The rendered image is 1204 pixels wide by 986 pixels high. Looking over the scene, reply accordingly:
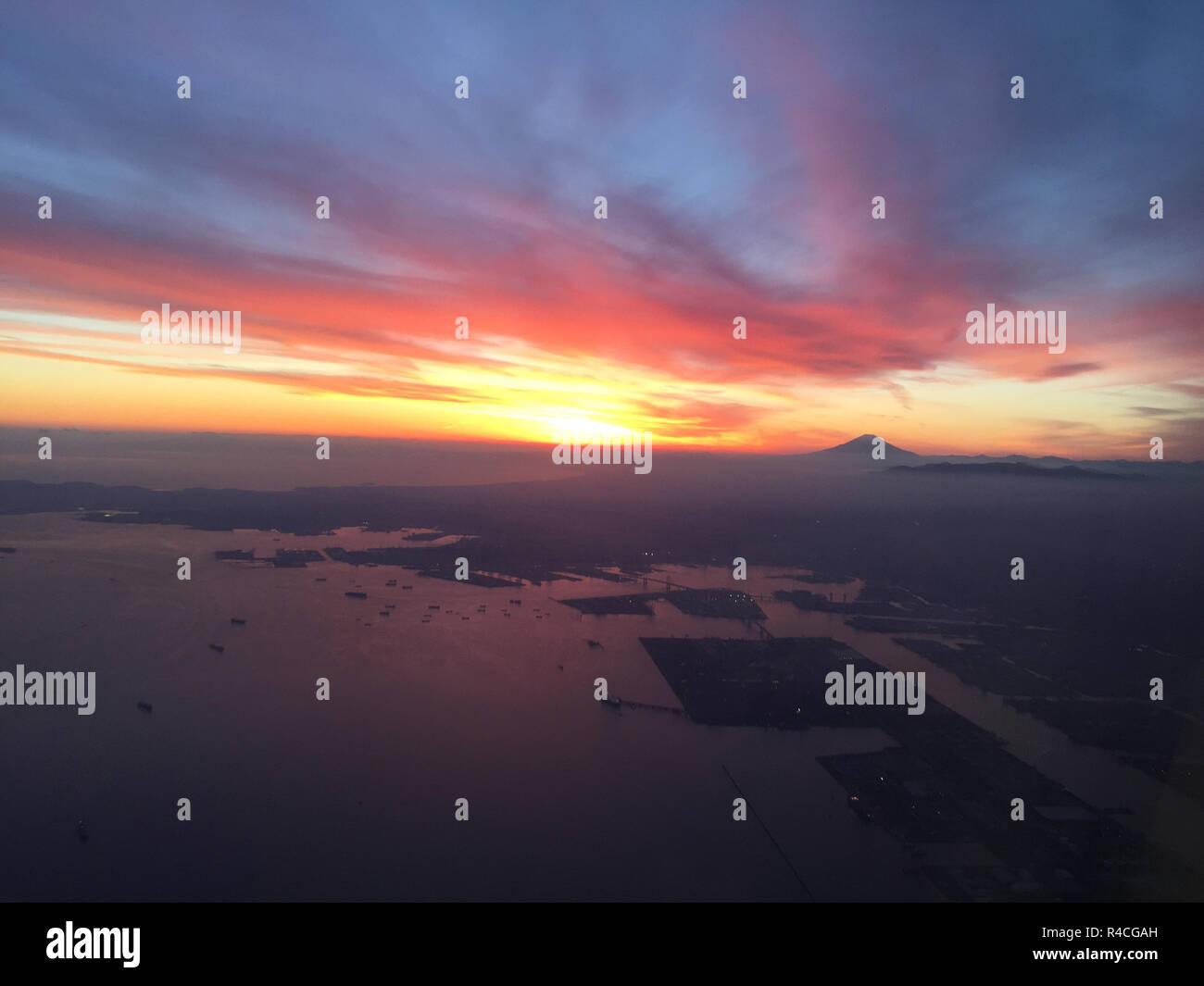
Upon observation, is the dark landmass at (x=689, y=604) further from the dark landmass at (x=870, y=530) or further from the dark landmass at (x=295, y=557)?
the dark landmass at (x=295, y=557)

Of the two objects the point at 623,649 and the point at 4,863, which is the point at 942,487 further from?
the point at 4,863

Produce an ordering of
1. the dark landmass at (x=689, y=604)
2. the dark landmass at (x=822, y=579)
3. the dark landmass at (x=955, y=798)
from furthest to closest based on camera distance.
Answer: the dark landmass at (x=822, y=579), the dark landmass at (x=689, y=604), the dark landmass at (x=955, y=798)

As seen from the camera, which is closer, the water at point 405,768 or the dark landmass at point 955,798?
the dark landmass at point 955,798

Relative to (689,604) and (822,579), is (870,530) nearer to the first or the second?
(822,579)

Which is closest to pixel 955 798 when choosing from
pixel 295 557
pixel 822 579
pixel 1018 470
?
pixel 822 579

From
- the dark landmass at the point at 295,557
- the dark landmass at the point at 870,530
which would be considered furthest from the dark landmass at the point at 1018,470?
the dark landmass at the point at 295,557

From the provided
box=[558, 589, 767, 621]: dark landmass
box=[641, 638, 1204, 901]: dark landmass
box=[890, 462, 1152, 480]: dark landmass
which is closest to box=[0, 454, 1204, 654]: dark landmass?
box=[890, 462, 1152, 480]: dark landmass

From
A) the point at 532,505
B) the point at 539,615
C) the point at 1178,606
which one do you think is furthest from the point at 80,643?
the point at 1178,606

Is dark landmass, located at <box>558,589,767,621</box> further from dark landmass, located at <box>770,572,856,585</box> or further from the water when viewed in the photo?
dark landmass, located at <box>770,572,856,585</box>

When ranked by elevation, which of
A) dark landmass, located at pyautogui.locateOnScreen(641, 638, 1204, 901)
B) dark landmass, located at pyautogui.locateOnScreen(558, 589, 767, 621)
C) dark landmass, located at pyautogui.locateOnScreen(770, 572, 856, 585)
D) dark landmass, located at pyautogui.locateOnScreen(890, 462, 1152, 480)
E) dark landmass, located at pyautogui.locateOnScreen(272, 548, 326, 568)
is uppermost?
dark landmass, located at pyautogui.locateOnScreen(890, 462, 1152, 480)

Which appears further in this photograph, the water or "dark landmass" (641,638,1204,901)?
the water

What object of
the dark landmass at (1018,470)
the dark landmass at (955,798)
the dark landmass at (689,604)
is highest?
the dark landmass at (1018,470)
